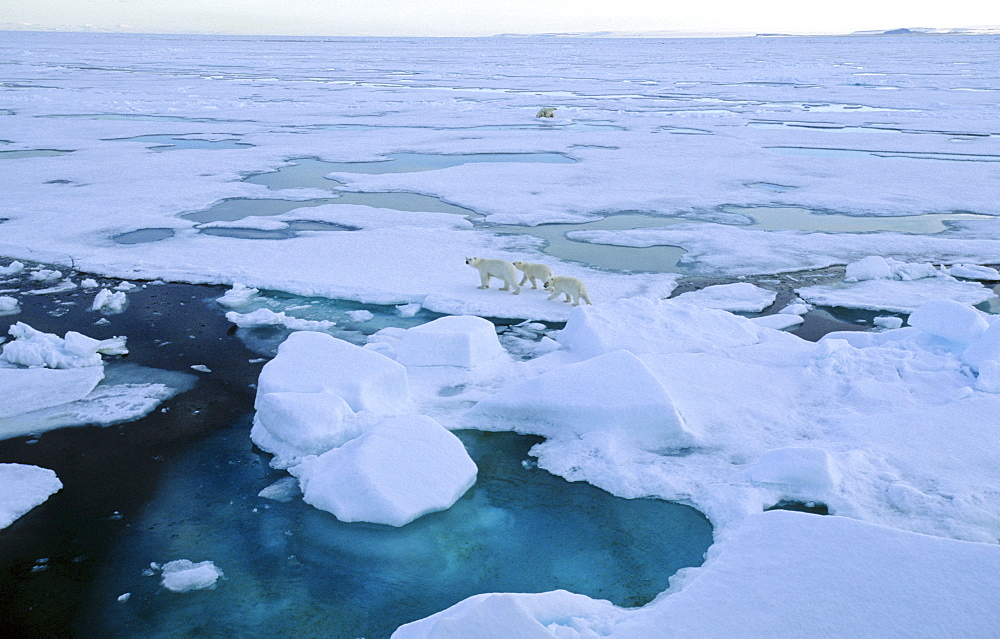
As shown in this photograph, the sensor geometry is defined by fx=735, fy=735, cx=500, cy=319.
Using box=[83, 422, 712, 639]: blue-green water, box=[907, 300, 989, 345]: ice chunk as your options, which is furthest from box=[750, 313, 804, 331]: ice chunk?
box=[83, 422, 712, 639]: blue-green water

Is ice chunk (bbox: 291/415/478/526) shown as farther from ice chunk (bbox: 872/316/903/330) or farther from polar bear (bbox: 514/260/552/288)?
ice chunk (bbox: 872/316/903/330)

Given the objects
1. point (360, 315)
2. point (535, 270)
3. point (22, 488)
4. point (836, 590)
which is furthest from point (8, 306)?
point (836, 590)

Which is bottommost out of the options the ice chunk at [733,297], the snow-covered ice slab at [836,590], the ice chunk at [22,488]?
the ice chunk at [22,488]

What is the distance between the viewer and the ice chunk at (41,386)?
489cm

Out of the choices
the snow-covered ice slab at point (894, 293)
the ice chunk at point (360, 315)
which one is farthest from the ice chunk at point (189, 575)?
the snow-covered ice slab at point (894, 293)

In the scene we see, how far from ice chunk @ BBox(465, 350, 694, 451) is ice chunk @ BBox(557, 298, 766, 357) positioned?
2.58 feet

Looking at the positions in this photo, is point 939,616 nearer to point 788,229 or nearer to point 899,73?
point 788,229

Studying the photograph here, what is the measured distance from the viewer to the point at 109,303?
6.82m

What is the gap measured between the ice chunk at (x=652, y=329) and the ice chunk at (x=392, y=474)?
5.95 ft

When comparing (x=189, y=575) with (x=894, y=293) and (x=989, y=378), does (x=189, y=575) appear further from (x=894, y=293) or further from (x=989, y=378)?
(x=894, y=293)

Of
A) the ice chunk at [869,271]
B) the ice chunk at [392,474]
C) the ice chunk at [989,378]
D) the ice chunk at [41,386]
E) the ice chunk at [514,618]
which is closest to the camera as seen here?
the ice chunk at [514,618]

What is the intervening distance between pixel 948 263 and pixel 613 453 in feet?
19.5

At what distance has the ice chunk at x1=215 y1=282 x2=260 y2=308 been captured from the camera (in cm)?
682

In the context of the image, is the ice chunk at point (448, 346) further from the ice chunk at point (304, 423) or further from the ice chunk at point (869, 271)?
the ice chunk at point (869, 271)
